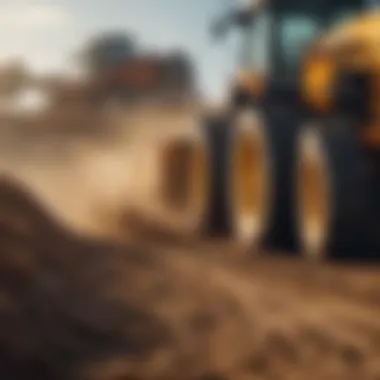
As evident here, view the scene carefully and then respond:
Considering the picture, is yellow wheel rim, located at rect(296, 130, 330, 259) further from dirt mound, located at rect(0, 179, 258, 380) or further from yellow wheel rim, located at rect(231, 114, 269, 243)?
dirt mound, located at rect(0, 179, 258, 380)

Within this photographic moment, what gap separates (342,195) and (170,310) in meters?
1.75

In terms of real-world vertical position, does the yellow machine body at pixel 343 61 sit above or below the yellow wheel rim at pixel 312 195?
above

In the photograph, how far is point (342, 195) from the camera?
246 inches

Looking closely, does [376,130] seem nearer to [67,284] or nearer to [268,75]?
[268,75]

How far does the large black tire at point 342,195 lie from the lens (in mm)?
6246

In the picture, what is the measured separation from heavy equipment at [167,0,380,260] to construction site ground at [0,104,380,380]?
0.27m

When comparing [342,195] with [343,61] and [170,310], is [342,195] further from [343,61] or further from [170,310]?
[170,310]

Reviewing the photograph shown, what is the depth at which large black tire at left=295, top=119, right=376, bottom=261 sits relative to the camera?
625cm

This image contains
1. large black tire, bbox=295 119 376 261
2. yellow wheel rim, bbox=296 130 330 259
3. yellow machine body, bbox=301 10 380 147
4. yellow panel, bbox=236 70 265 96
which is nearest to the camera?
large black tire, bbox=295 119 376 261

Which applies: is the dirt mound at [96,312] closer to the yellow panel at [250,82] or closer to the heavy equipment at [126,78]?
the yellow panel at [250,82]

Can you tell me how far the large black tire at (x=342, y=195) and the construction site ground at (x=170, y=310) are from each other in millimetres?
141

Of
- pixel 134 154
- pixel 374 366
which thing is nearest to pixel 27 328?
pixel 374 366

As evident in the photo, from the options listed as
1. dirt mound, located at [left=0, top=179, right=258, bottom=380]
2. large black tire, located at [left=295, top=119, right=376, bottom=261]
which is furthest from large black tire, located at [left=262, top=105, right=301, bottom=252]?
dirt mound, located at [left=0, top=179, right=258, bottom=380]

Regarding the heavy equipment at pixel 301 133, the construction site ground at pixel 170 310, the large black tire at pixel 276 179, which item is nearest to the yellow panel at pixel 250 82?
the heavy equipment at pixel 301 133
